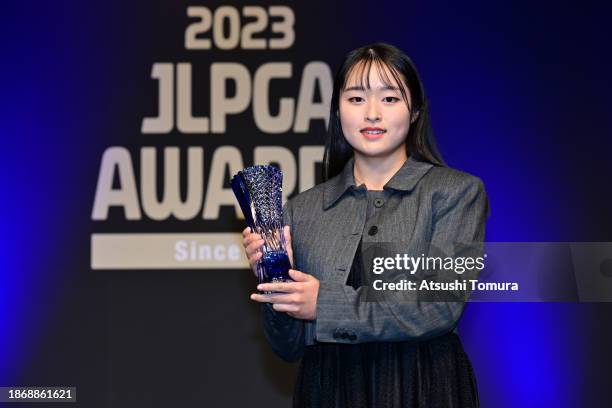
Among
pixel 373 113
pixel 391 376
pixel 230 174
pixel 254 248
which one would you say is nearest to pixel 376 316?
pixel 391 376

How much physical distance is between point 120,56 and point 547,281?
2.15 meters

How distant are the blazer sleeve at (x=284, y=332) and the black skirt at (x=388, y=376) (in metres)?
0.06

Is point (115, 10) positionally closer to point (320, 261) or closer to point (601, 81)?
point (601, 81)

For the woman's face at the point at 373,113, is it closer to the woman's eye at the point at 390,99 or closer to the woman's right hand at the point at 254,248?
the woman's eye at the point at 390,99

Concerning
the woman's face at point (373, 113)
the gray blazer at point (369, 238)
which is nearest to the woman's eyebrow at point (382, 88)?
the woman's face at point (373, 113)

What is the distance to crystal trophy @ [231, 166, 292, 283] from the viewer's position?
1808 mm

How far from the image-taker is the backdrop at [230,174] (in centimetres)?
406

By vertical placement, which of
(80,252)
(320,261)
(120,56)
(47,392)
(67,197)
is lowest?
(47,392)

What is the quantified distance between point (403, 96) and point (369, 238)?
0.32 meters

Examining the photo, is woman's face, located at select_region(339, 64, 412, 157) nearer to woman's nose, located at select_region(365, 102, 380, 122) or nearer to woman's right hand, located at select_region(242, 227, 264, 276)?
woman's nose, located at select_region(365, 102, 380, 122)

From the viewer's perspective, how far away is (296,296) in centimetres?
175

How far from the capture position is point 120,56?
4.11 meters

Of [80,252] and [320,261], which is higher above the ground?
[80,252]

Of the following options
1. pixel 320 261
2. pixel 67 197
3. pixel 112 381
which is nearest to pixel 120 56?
pixel 67 197
